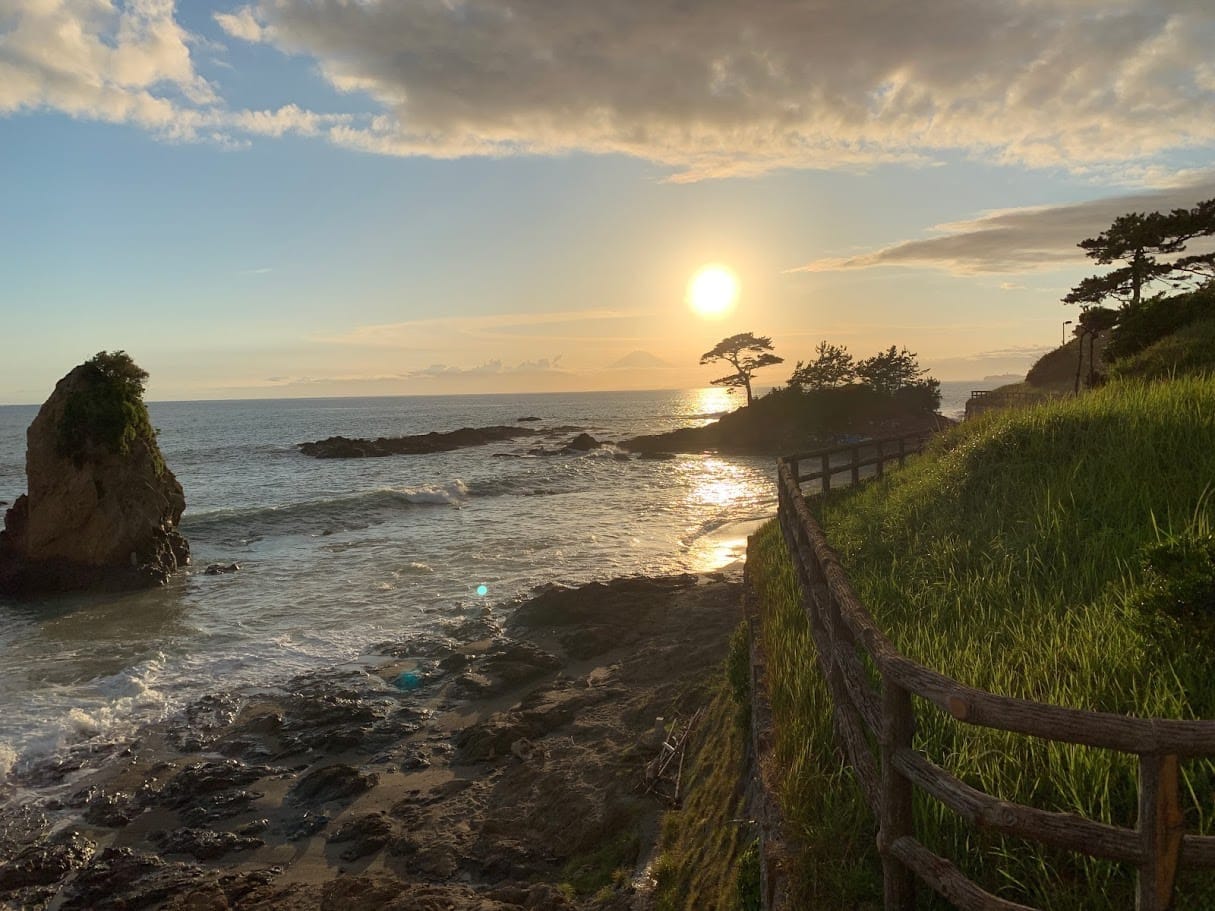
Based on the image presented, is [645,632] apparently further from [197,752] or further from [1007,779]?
[1007,779]

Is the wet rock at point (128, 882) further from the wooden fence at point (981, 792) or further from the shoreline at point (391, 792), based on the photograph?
the wooden fence at point (981, 792)

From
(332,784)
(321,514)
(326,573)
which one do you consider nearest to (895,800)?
(332,784)

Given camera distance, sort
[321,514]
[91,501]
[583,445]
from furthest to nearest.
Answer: [583,445] → [321,514] → [91,501]

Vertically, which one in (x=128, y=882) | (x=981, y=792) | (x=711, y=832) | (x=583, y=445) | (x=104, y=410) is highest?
(x=104, y=410)

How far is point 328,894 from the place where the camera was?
693cm

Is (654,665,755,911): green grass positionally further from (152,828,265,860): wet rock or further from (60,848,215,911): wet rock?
(152,828,265,860): wet rock

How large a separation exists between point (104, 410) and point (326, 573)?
9.08 m

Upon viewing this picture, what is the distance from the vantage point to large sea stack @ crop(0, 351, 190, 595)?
21172mm

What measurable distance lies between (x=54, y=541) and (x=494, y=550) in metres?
12.9

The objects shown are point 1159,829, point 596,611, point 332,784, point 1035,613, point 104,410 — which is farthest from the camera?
point 104,410

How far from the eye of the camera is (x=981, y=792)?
3129 mm

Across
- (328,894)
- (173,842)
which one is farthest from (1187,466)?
(173,842)

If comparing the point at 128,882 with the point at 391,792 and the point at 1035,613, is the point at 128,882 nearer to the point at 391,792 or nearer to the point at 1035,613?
the point at 391,792

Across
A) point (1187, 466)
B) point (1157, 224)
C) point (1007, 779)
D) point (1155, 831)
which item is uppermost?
point (1157, 224)
